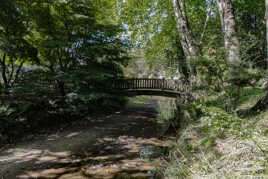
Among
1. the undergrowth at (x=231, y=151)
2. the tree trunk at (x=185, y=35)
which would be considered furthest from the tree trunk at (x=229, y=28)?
the undergrowth at (x=231, y=151)

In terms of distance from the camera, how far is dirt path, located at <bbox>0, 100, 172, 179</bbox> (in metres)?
3.33

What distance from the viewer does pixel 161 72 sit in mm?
6543

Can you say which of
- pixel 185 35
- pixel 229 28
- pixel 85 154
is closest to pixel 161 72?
pixel 185 35

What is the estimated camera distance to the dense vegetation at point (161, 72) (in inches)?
87.3

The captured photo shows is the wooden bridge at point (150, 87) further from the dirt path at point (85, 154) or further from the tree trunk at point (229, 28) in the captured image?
the tree trunk at point (229, 28)

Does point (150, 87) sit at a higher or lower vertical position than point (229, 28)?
lower

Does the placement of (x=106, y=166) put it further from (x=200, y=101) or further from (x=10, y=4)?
(x=10, y=4)

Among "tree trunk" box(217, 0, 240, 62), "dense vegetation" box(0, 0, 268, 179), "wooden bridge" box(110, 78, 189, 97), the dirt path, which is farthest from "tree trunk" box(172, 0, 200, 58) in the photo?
"wooden bridge" box(110, 78, 189, 97)

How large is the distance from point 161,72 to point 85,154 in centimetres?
423

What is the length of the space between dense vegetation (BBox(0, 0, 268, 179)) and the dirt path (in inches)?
34.5

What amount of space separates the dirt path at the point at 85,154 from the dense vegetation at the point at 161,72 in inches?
34.5

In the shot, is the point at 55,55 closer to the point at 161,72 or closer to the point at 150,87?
the point at 161,72

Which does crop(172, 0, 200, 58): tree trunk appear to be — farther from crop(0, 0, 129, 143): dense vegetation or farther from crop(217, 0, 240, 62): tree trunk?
crop(0, 0, 129, 143): dense vegetation

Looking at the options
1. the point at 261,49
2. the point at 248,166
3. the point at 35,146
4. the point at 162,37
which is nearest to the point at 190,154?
the point at 248,166
